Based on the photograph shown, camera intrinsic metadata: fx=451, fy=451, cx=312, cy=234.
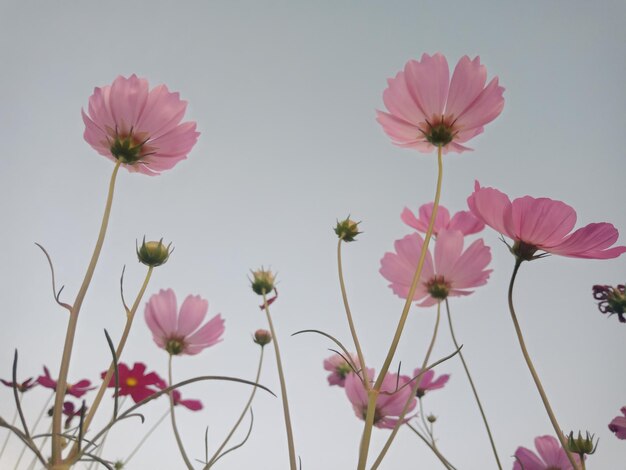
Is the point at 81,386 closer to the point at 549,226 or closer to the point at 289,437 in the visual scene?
the point at 289,437

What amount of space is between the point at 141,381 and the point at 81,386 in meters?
0.23

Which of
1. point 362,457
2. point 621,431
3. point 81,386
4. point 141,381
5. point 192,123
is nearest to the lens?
point 362,457

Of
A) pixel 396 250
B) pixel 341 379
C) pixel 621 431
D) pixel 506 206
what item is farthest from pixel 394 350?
pixel 341 379

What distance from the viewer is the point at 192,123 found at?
0.44m

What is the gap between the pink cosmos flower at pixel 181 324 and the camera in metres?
0.76

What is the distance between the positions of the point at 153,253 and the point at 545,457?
696 mm

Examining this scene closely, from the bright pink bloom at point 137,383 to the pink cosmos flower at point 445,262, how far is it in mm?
412

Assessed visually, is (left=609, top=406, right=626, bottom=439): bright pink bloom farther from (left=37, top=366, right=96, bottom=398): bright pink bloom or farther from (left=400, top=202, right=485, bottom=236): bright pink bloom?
(left=37, top=366, right=96, bottom=398): bright pink bloom

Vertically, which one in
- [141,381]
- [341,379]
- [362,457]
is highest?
[341,379]

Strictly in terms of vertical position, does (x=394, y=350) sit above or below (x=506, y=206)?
below

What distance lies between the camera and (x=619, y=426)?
623mm

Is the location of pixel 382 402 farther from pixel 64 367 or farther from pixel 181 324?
pixel 64 367

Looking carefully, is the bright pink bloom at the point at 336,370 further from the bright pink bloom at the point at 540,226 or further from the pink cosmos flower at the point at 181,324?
the bright pink bloom at the point at 540,226

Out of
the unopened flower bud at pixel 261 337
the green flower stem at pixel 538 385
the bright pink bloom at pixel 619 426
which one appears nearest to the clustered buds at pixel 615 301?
the bright pink bloom at pixel 619 426
